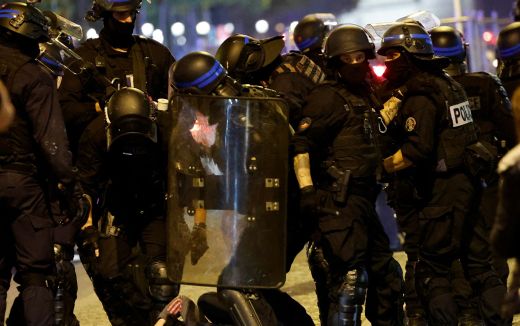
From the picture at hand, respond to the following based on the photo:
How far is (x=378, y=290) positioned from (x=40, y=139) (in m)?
2.43

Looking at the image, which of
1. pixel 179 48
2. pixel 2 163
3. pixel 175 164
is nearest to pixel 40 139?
pixel 2 163

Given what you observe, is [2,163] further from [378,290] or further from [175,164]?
[378,290]

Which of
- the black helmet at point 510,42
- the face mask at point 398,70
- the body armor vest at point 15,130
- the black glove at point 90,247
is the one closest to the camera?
the body armor vest at point 15,130

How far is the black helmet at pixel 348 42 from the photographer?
24.0ft

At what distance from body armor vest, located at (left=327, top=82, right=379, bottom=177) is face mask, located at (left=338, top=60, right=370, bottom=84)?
0.37ft

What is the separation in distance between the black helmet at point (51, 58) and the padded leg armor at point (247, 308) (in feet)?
7.53

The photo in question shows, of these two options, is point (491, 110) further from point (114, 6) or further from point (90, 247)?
point (90, 247)

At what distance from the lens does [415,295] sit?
8359 mm

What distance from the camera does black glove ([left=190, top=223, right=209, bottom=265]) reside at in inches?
252

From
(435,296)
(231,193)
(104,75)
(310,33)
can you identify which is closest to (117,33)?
(104,75)

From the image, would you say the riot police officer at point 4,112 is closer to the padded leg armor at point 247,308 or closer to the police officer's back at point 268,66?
the padded leg armor at point 247,308

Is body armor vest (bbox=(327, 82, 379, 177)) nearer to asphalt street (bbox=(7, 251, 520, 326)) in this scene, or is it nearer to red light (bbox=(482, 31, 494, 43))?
asphalt street (bbox=(7, 251, 520, 326))

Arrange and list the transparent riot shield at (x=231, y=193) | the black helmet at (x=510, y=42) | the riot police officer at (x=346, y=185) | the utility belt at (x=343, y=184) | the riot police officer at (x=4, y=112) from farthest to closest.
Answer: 1. the black helmet at (x=510, y=42)
2. the utility belt at (x=343, y=184)
3. the riot police officer at (x=346, y=185)
4. the transparent riot shield at (x=231, y=193)
5. the riot police officer at (x=4, y=112)

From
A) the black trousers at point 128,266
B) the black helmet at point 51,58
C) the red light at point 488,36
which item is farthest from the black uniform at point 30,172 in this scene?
the red light at point 488,36
